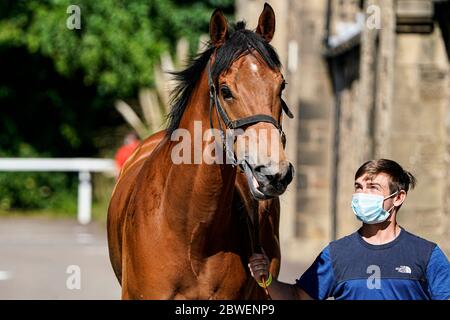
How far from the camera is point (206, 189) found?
6059 mm

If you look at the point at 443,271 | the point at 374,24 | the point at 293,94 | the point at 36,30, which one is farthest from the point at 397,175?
the point at 36,30

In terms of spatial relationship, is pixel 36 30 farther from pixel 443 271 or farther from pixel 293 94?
pixel 443 271

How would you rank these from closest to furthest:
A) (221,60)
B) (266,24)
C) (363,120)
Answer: (221,60)
(266,24)
(363,120)

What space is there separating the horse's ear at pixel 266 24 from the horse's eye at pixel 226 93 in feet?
1.70

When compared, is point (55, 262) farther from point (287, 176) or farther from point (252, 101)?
point (287, 176)

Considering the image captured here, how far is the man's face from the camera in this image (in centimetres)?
534

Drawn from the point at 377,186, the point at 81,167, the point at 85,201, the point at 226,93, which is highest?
the point at 226,93

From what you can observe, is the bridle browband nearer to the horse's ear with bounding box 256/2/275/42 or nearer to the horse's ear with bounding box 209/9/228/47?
the horse's ear with bounding box 209/9/228/47

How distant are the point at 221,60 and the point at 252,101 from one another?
14.6 inches

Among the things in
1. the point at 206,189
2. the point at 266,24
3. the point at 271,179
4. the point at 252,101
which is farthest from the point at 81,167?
the point at 271,179

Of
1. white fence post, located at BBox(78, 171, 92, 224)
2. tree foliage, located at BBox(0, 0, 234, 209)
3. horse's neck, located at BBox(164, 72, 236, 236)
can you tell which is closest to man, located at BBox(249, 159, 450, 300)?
horse's neck, located at BBox(164, 72, 236, 236)

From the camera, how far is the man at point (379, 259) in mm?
5250

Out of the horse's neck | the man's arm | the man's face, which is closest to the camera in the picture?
the man's face

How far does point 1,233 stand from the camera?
69.8ft
